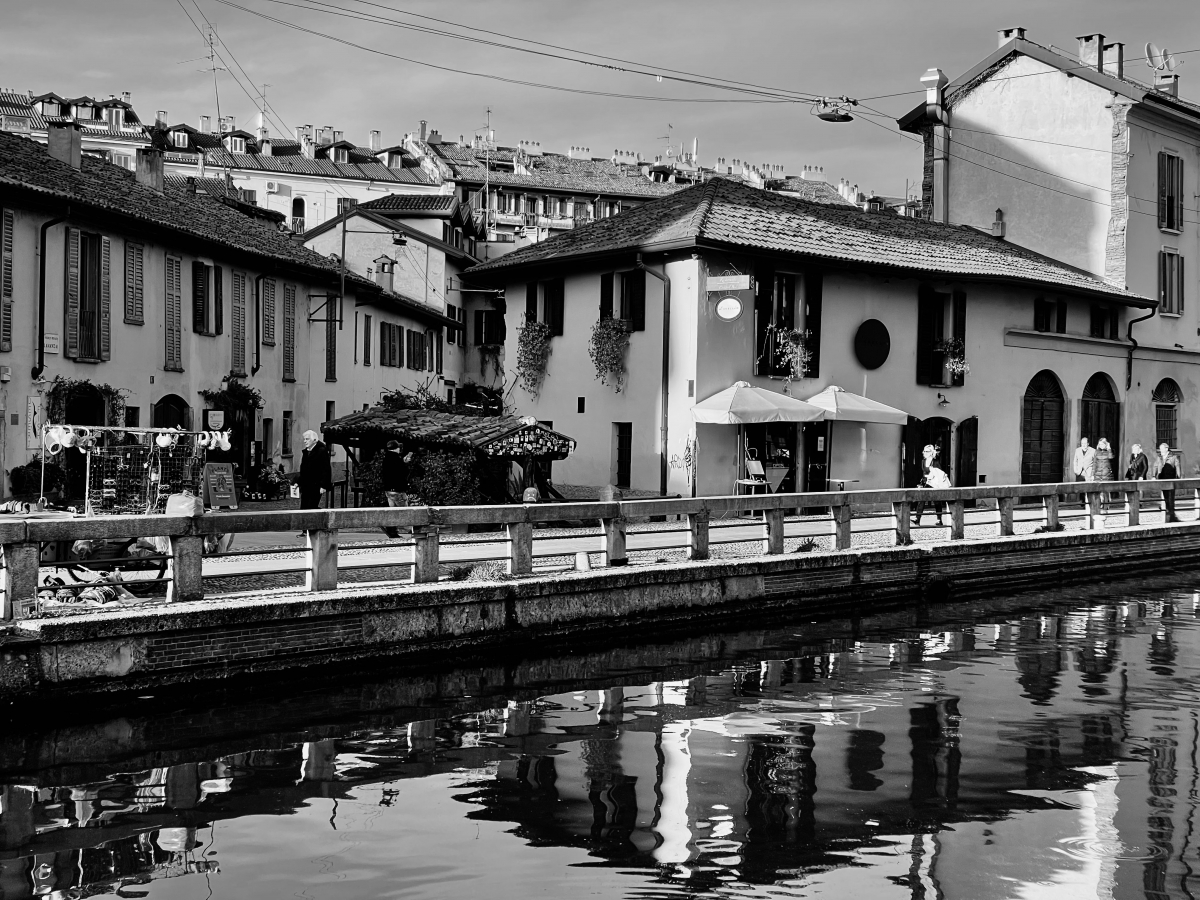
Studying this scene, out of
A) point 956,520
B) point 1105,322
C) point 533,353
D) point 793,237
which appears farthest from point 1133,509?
point 533,353

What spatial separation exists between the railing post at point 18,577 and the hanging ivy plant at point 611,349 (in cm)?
1691

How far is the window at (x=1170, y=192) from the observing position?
35.7 m

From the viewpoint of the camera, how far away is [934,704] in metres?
12.7

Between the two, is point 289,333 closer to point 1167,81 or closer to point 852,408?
point 852,408

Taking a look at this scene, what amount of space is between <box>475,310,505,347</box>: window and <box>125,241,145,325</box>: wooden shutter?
31987mm

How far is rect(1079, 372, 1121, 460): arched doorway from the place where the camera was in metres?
33.0

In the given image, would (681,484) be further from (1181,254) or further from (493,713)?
(1181,254)

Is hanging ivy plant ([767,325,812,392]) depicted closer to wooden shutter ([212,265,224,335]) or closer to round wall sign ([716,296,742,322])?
Answer: round wall sign ([716,296,742,322])

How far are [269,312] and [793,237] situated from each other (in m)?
12.8

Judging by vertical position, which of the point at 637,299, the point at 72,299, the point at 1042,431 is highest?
the point at 637,299

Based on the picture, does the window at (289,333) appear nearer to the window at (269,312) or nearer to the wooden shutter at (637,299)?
the window at (269,312)

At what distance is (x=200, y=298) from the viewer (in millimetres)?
27469

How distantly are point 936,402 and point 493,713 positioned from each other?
19481mm

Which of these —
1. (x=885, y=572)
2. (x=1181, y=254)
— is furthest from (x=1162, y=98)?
(x=885, y=572)
